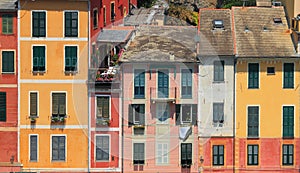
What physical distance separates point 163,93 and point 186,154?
150 inches

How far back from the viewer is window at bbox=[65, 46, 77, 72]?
54.5 meters

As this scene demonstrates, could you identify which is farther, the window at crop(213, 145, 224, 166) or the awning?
the window at crop(213, 145, 224, 166)

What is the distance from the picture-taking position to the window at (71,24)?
179 feet

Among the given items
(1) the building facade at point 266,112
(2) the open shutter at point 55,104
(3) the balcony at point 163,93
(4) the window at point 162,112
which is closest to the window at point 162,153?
(4) the window at point 162,112

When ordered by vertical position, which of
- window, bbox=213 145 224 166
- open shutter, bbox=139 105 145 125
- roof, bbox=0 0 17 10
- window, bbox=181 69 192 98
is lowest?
window, bbox=213 145 224 166

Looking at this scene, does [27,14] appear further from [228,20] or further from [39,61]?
[228,20]

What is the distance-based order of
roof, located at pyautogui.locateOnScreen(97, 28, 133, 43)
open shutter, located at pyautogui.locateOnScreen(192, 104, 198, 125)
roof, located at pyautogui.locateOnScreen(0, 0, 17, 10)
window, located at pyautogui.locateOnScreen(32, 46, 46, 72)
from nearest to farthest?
roof, located at pyautogui.locateOnScreen(0, 0, 17, 10)
window, located at pyautogui.locateOnScreen(32, 46, 46, 72)
open shutter, located at pyautogui.locateOnScreen(192, 104, 198, 125)
roof, located at pyautogui.locateOnScreen(97, 28, 133, 43)

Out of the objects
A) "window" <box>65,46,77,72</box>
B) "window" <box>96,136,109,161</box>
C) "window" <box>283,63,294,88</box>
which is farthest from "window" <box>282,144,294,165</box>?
"window" <box>65,46,77,72</box>

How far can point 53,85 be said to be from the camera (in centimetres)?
5466

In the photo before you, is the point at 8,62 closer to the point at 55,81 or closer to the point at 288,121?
the point at 55,81

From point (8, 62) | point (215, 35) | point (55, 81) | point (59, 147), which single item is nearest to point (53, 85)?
point (55, 81)

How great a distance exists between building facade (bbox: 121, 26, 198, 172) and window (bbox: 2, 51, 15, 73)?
6.47 metres

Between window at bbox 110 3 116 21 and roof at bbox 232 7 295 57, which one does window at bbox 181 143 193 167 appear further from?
window at bbox 110 3 116 21

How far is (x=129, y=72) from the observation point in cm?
5456
